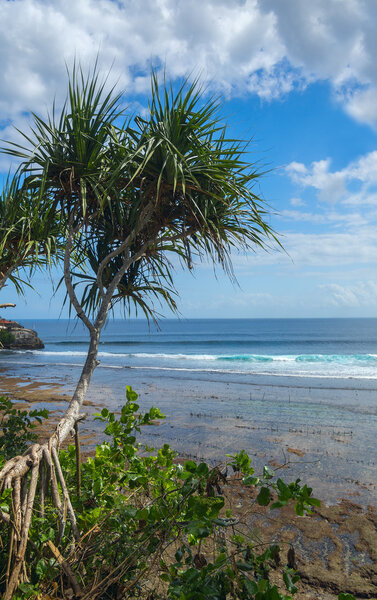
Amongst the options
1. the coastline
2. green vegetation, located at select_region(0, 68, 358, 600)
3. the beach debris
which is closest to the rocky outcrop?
the coastline

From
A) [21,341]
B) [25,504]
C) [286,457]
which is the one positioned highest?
[25,504]

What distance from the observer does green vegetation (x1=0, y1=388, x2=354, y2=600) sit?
1672mm

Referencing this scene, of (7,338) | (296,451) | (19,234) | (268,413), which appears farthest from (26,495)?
(7,338)

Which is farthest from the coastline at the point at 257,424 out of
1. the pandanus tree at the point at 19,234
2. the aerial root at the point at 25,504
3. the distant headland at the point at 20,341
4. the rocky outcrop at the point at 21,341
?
the rocky outcrop at the point at 21,341

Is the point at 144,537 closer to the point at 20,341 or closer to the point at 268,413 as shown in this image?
the point at 268,413

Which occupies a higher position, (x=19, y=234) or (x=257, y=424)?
(x=19, y=234)

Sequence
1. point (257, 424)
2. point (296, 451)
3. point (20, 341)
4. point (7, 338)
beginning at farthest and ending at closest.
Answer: point (20, 341), point (7, 338), point (257, 424), point (296, 451)

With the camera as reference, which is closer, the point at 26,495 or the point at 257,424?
the point at 26,495

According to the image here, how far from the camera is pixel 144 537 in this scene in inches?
78.1

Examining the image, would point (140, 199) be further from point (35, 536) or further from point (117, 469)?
point (35, 536)

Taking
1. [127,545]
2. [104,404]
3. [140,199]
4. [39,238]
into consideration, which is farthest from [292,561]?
[104,404]

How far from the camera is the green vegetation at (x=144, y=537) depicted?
1672 mm

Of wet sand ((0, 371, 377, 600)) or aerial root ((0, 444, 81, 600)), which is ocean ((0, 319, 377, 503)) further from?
aerial root ((0, 444, 81, 600))

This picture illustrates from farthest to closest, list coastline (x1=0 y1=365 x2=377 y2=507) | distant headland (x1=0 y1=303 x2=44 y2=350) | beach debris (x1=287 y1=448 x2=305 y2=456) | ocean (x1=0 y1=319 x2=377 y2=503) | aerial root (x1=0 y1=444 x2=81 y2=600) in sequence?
distant headland (x1=0 y1=303 x2=44 y2=350) → beach debris (x1=287 y1=448 x2=305 y2=456) → ocean (x1=0 y1=319 x2=377 y2=503) → coastline (x1=0 y1=365 x2=377 y2=507) → aerial root (x1=0 y1=444 x2=81 y2=600)
